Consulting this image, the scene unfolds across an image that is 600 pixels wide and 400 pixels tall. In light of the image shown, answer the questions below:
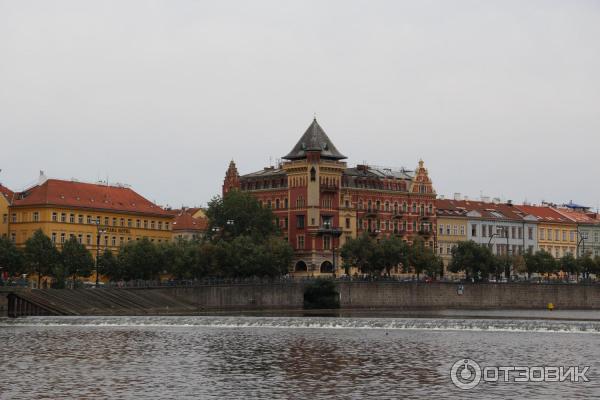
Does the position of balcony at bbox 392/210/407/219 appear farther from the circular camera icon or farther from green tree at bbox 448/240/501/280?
the circular camera icon

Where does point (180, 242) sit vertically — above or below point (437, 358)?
above

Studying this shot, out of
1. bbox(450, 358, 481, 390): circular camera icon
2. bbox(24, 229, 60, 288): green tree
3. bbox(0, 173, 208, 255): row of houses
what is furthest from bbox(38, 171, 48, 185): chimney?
bbox(450, 358, 481, 390): circular camera icon

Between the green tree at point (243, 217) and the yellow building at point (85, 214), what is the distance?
13.5 meters

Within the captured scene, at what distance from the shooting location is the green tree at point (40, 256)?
498 feet

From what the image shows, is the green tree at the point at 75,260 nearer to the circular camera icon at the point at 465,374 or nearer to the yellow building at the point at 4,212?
the yellow building at the point at 4,212

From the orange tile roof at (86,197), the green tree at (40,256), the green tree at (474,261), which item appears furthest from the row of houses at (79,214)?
the green tree at (474,261)

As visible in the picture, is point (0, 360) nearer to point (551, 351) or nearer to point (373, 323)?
point (551, 351)

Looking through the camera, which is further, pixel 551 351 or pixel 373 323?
pixel 373 323

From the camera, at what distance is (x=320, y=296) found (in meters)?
156

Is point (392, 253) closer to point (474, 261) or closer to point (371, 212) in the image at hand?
point (474, 261)

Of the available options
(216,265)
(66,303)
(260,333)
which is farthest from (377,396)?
(216,265)

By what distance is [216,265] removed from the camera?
164500mm

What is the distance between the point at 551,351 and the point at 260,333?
1022 inches

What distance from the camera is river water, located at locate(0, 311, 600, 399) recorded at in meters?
54.4
